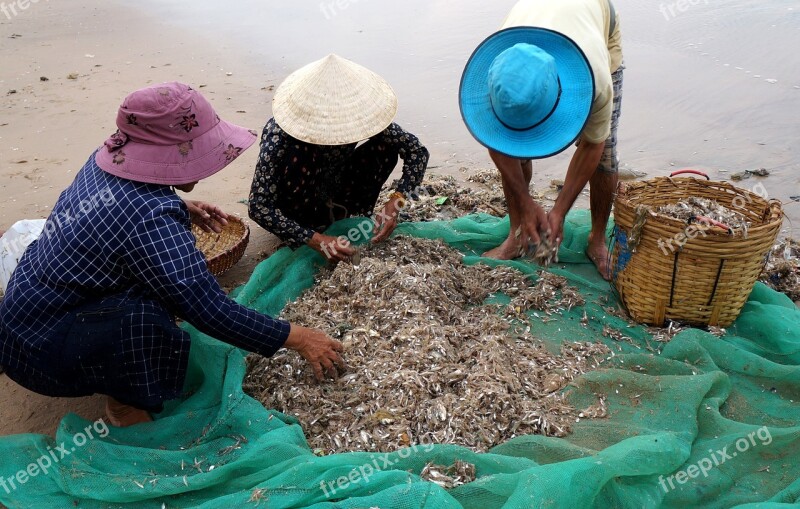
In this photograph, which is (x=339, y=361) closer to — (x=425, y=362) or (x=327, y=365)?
(x=327, y=365)

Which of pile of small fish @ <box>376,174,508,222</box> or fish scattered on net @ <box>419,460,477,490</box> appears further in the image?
pile of small fish @ <box>376,174,508,222</box>

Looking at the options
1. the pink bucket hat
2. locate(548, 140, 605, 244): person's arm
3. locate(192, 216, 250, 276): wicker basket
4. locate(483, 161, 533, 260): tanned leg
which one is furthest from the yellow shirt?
locate(192, 216, 250, 276): wicker basket

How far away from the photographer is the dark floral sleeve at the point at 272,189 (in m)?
3.17

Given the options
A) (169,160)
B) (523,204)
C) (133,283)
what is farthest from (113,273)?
(523,204)

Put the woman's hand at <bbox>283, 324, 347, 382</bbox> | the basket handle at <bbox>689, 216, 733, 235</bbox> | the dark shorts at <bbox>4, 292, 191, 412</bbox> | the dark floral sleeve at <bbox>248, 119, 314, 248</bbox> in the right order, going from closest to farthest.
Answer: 1. the dark shorts at <bbox>4, 292, 191, 412</bbox>
2. the woman's hand at <bbox>283, 324, 347, 382</bbox>
3. the basket handle at <bbox>689, 216, 733, 235</bbox>
4. the dark floral sleeve at <bbox>248, 119, 314, 248</bbox>

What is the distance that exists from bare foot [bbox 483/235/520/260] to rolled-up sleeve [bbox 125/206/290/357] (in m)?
1.57

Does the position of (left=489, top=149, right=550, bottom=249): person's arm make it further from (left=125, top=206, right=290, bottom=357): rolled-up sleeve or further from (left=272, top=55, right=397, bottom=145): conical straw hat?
(left=125, top=206, right=290, bottom=357): rolled-up sleeve

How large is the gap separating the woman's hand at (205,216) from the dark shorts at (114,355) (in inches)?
26.6

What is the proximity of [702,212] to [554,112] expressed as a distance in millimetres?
834

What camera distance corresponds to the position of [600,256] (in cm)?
359

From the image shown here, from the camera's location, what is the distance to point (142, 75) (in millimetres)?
7414

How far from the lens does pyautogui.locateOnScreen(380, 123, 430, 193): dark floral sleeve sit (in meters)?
3.56

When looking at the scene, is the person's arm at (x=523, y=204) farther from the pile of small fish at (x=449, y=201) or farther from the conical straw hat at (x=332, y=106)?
the pile of small fish at (x=449, y=201)

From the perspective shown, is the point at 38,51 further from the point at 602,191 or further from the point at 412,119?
the point at 602,191
